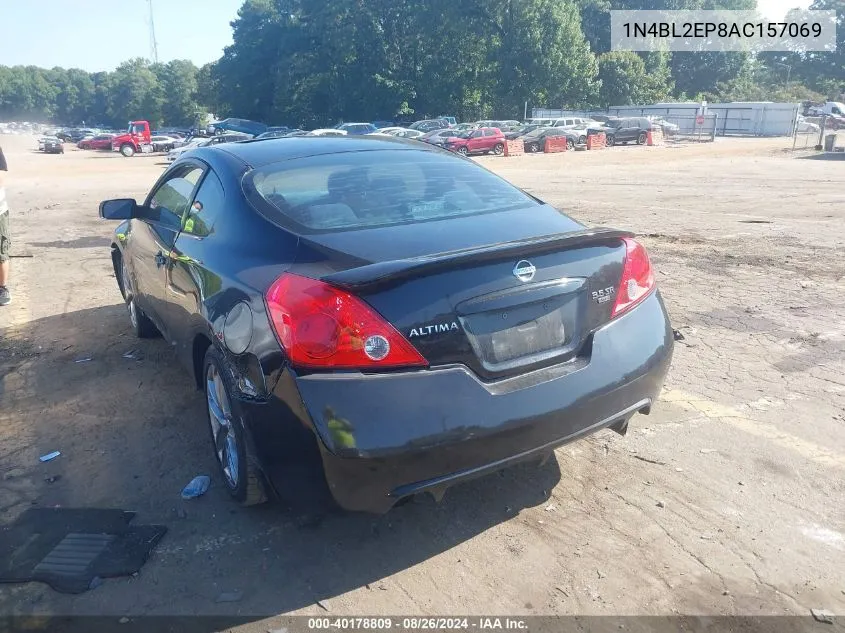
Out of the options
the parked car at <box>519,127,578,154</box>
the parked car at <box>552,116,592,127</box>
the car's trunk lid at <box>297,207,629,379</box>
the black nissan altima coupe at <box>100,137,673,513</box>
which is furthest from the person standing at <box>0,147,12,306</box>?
the parked car at <box>552,116,592,127</box>

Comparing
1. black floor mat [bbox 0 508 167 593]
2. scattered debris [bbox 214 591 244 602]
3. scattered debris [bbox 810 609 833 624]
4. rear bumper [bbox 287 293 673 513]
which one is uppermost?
rear bumper [bbox 287 293 673 513]

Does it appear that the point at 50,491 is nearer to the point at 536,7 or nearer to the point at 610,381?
the point at 610,381

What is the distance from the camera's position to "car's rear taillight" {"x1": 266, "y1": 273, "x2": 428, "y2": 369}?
2.44 meters

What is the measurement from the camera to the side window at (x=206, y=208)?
3.47 metres

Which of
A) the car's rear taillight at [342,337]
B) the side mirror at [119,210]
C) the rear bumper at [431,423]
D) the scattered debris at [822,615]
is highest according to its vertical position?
the side mirror at [119,210]

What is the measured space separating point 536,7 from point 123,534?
6258cm

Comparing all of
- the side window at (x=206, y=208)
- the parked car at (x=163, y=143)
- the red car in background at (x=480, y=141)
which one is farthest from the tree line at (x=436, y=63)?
the side window at (x=206, y=208)

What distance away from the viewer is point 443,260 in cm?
257

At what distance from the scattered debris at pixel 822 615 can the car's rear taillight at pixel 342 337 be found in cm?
166

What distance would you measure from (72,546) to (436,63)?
203ft

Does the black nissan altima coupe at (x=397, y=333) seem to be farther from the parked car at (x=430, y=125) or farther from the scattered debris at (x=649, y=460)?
the parked car at (x=430, y=125)

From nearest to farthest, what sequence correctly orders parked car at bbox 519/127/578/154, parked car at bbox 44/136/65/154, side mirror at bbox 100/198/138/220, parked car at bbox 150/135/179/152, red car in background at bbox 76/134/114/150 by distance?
1. side mirror at bbox 100/198/138/220
2. parked car at bbox 519/127/578/154
3. parked car at bbox 150/135/179/152
4. parked car at bbox 44/136/65/154
5. red car in background at bbox 76/134/114/150

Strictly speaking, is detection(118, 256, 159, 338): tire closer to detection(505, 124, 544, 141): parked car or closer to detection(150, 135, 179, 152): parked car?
detection(505, 124, 544, 141): parked car

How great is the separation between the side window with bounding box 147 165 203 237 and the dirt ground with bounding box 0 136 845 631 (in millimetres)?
1153
